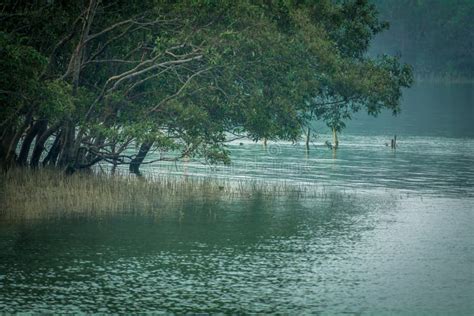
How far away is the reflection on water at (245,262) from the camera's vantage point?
20.6 m

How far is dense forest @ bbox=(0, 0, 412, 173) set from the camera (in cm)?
3694

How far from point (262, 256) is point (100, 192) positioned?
1253cm

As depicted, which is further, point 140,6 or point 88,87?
point 88,87

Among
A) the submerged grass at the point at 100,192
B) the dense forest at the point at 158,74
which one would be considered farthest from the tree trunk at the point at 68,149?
the submerged grass at the point at 100,192

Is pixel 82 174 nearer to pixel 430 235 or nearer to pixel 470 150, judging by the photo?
pixel 430 235

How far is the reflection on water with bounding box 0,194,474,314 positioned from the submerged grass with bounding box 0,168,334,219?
6.56 ft

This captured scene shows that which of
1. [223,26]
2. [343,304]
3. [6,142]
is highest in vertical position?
[223,26]

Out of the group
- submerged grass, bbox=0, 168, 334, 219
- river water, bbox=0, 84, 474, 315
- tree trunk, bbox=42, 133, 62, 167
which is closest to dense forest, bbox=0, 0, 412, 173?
tree trunk, bbox=42, 133, 62, 167

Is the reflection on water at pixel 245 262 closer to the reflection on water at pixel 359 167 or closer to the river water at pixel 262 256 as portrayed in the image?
the river water at pixel 262 256

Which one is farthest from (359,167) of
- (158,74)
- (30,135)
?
(158,74)

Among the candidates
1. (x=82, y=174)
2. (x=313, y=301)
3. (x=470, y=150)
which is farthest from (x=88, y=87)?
(x=470, y=150)

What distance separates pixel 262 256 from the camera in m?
25.7

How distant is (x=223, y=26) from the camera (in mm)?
39844

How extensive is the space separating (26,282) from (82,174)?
745 inches
